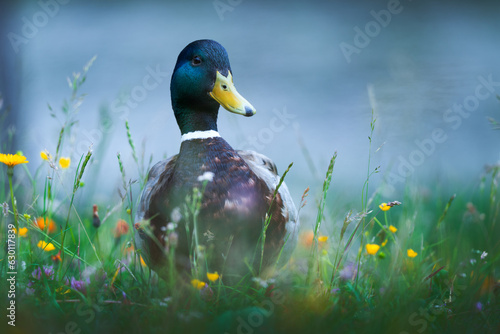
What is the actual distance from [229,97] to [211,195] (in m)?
0.40

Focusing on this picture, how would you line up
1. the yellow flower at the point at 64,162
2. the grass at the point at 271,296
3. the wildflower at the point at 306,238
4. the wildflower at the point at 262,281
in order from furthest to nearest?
1. the wildflower at the point at 306,238
2. the yellow flower at the point at 64,162
3. the wildflower at the point at 262,281
4. the grass at the point at 271,296

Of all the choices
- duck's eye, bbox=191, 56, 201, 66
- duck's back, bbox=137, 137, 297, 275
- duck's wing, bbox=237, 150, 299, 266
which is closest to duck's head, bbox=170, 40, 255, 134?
duck's eye, bbox=191, 56, 201, 66

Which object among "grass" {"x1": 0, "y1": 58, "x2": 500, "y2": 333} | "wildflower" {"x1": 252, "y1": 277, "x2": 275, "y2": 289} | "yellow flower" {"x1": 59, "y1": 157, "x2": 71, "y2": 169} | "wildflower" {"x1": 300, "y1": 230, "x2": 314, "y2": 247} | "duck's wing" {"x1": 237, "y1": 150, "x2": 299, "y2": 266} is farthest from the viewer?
"wildflower" {"x1": 300, "y1": 230, "x2": 314, "y2": 247}

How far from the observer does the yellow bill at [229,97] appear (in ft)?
5.66

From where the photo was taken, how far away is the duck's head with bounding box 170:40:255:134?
73.7 inches

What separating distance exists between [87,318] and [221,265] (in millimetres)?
507

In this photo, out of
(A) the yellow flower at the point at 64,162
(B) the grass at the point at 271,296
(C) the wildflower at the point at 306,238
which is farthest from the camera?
(C) the wildflower at the point at 306,238

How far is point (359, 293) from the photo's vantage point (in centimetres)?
168

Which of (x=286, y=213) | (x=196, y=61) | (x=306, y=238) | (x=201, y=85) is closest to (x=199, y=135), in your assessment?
(x=201, y=85)

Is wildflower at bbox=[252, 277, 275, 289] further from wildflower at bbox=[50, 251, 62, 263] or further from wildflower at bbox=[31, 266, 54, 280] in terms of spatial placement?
wildflower at bbox=[50, 251, 62, 263]

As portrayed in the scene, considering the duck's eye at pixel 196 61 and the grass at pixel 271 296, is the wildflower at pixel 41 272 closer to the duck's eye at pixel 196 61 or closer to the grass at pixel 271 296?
the grass at pixel 271 296

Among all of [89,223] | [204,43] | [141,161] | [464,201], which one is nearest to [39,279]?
[141,161]

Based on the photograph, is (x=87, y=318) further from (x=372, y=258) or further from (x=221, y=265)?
(x=372, y=258)

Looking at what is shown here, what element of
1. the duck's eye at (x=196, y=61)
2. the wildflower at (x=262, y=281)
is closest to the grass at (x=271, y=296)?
the wildflower at (x=262, y=281)
